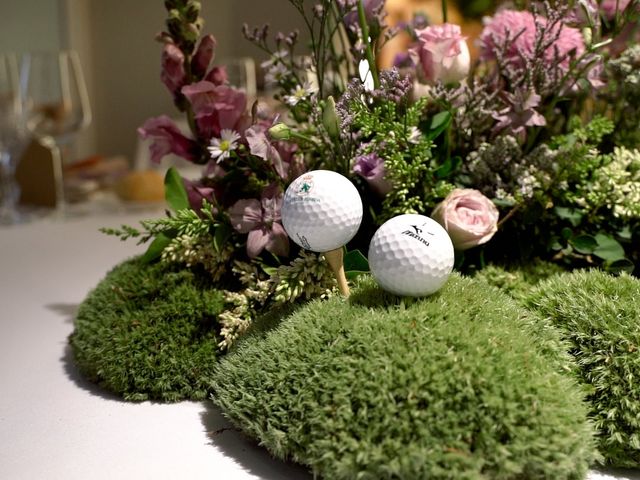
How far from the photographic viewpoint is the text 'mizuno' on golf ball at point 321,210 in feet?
1.94

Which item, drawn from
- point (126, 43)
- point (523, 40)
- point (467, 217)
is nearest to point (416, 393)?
point (467, 217)

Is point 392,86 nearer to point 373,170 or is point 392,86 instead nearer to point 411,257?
point 373,170

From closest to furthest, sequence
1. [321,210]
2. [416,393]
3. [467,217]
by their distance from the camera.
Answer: [416,393] < [321,210] < [467,217]

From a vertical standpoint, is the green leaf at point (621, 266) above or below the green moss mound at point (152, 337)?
above

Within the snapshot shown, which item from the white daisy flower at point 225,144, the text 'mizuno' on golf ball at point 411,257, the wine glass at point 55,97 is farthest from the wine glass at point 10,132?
the text 'mizuno' on golf ball at point 411,257

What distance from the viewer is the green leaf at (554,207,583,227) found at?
766 mm

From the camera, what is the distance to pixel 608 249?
757mm

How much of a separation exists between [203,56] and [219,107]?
8cm

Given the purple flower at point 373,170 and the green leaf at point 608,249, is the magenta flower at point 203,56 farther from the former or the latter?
the green leaf at point 608,249

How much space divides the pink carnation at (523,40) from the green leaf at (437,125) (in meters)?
0.10

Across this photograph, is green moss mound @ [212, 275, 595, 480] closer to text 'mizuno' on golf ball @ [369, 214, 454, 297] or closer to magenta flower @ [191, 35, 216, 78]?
text 'mizuno' on golf ball @ [369, 214, 454, 297]

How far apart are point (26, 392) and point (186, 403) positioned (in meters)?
0.17

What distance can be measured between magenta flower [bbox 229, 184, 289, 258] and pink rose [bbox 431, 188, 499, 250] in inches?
6.3

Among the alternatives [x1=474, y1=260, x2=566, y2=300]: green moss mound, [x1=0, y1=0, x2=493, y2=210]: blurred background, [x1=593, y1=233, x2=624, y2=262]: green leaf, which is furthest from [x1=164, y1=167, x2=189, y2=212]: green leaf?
[x1=0, y1=0, x2=493, y2=210]: blurred background
